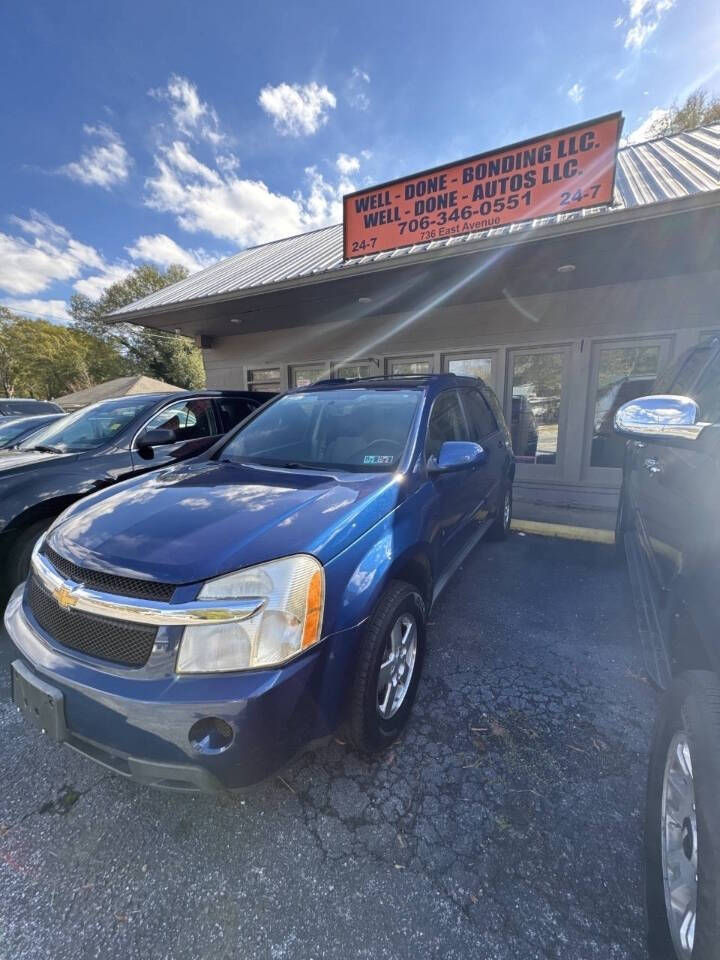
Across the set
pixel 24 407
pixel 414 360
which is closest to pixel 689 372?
pixel 414 360

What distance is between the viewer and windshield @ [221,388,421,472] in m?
2.63

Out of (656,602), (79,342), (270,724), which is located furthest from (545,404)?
(79,342)

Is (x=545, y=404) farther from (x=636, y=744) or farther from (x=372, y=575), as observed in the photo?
(x=372, y=575)

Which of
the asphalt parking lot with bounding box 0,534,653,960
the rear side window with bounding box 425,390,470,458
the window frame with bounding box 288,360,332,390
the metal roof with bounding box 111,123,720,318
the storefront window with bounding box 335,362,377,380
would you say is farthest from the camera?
the window frame with bounding box 288,360,332,390

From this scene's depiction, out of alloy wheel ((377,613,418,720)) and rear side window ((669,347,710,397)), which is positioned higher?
rear side window ((669,347,710,397))

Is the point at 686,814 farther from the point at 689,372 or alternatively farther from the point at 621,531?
the point at 621,531

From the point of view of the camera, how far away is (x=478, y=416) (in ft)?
13.0

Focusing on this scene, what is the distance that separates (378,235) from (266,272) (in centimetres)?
220

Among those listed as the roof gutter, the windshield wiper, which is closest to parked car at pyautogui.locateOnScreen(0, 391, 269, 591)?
the windshield wiper

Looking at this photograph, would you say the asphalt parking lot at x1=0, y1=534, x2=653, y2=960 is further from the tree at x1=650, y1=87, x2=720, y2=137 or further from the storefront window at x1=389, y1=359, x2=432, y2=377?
the tree at x1=650, y1=87, x2=720, y2=137

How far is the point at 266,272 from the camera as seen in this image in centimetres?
689

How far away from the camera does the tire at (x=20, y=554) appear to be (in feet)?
9.95

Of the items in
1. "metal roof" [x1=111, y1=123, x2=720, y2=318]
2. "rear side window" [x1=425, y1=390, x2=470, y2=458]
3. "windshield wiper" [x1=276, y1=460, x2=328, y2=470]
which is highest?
"metal roof" [x1=111, y1=123, x2=720, y2=318]

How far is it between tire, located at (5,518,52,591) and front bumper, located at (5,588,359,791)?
6.42 feet
